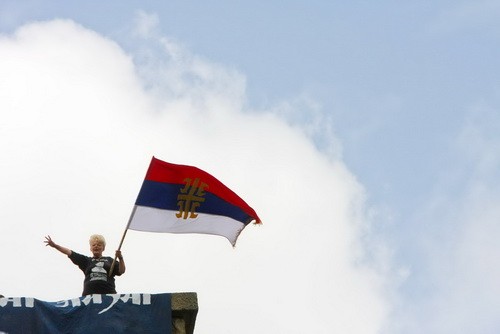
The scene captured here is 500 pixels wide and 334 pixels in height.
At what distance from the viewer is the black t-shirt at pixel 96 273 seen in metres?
18.9

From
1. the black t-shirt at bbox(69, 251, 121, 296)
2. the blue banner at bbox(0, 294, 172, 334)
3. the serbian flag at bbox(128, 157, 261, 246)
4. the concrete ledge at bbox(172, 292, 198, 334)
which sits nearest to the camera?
the blue banner at bbox(0, 294, 172, 334)

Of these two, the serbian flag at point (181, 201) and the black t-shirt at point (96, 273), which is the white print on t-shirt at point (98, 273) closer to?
the black t-shirt at point (96, 273)

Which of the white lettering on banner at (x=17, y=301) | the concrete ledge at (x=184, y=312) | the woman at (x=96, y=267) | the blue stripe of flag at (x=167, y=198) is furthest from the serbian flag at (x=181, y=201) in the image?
the white lettering on banner at (x=17, y=301)

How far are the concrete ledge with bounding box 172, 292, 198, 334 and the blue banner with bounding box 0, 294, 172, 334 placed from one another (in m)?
0.11

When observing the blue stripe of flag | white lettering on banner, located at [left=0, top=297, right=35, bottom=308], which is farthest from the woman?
the blue stripe of flag

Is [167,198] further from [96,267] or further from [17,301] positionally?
[17,301]

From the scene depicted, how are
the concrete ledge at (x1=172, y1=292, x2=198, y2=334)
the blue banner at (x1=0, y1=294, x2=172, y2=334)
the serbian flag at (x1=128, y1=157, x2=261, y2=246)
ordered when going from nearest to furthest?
1. the blue banner at (x1=0, y1=294, x2=172, y2=334)
2. the concrete ledge at (x1=172, y1=292, x2=198, y2=334)
3. the serbian flag at (x1=128, y1=157, x2=261, y2=246)

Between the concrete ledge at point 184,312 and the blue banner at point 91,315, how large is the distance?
0.11 meters

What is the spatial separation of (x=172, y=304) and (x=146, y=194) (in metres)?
3.31

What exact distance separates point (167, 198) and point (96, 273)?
2.81m

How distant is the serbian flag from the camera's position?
21.3 meters

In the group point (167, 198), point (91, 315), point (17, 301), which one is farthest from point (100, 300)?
point (167, 198)

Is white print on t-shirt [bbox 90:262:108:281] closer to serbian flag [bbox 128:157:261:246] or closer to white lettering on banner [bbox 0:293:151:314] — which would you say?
white lettering on banner [bbox 0:293:151:314]

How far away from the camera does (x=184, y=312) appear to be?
18.4 metres
